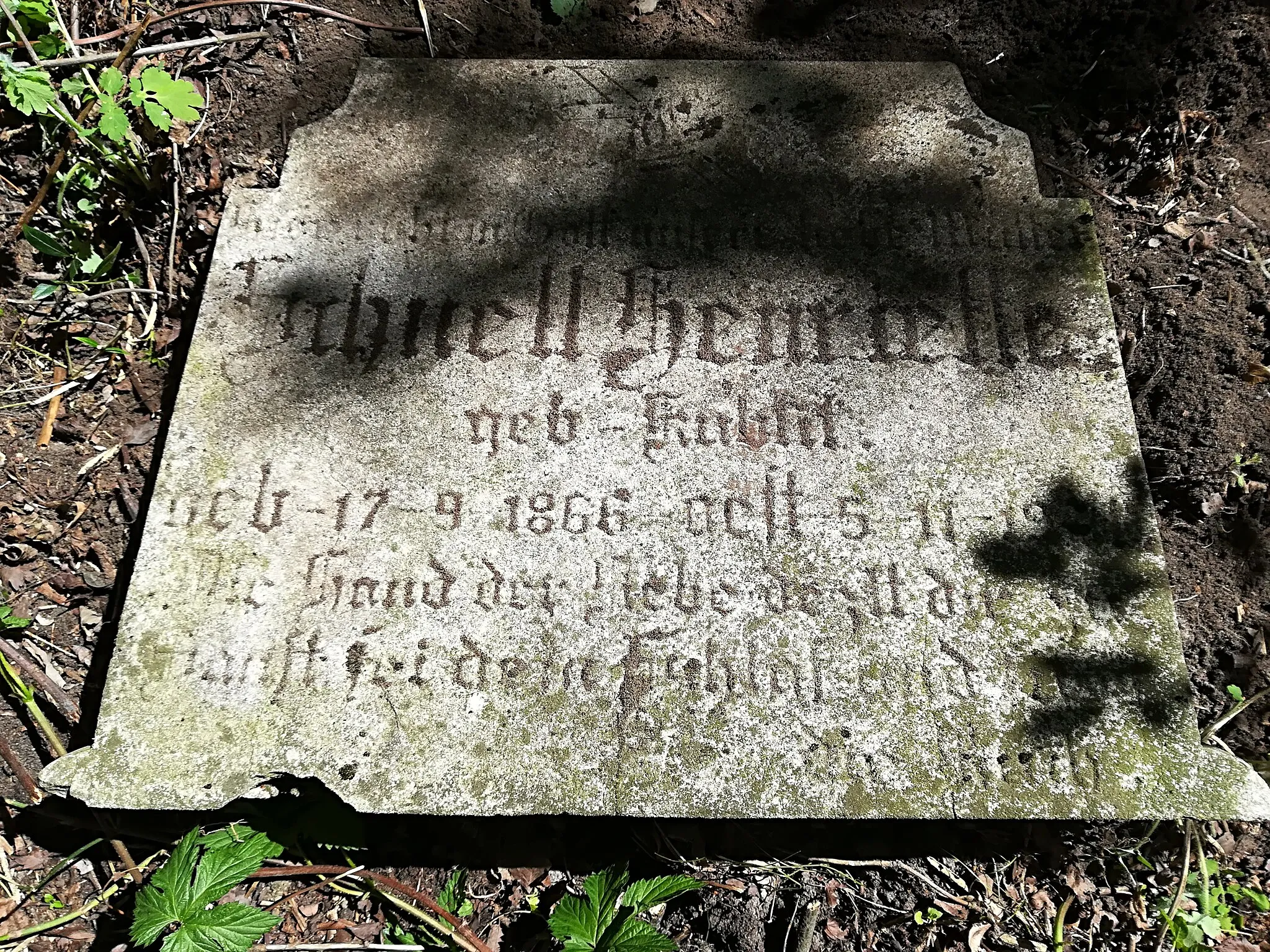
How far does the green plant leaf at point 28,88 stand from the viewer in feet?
7.63

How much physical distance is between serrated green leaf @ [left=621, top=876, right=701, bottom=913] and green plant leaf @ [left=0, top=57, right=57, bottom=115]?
2.58 meters

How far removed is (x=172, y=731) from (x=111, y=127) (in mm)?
1737

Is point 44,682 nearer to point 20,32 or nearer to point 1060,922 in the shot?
point 20,32

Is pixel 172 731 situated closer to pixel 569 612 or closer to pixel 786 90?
pixel 569 612

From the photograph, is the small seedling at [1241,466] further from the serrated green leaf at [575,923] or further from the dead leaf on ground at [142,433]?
the dead leaf on ground at [142,433]

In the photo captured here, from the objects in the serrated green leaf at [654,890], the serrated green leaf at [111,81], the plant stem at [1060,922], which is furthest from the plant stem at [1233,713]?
the serrated green leaf at [111,81]

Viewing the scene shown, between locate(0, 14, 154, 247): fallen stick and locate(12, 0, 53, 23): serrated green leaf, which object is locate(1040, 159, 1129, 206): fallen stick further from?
locate(12, 0, 53, 23): serrated green leaf

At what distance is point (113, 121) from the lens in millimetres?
2414

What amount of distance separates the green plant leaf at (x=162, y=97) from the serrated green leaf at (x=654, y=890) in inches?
94.8

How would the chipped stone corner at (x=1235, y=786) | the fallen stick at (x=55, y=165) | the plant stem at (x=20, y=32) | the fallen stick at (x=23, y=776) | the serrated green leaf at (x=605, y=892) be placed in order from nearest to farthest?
the chipped stone corner at (x=1235, y=786) < the serrated green leaf at (x=605, y=892) < the fallen stick at (x=23, y=776) < the plant stem at (x=20, y=32) < the fallen stick at (x=55, y=165)

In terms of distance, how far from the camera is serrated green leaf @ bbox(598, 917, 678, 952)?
5.84 ft

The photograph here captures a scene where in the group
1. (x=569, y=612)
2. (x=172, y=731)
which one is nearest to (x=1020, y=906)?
(x=569, y=612)

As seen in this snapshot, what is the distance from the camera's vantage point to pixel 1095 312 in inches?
84.1

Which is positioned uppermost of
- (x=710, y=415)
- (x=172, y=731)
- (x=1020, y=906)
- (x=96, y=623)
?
(x=710, y=415)
